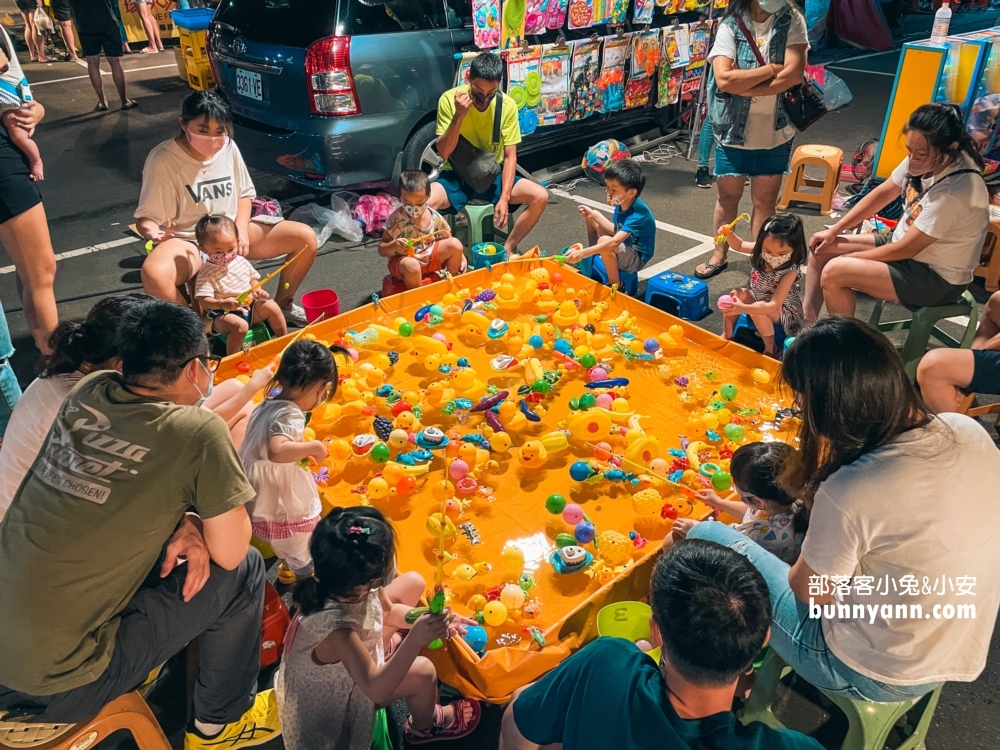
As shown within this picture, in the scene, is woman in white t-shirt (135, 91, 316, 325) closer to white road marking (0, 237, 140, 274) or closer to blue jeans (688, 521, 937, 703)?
white road marking (0, 237, 140, 274)

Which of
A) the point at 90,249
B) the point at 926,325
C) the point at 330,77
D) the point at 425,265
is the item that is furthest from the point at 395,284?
the point at 926,325

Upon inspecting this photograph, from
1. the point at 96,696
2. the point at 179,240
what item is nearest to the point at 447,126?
the point at 179,240

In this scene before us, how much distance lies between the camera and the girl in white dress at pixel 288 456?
2.88 meters

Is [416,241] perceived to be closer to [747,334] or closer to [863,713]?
[747,334]

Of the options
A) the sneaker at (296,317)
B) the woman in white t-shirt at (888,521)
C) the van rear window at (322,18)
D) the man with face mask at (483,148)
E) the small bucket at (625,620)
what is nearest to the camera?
the woman in white t-shirt at (888,521)

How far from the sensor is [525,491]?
3389 millimetres

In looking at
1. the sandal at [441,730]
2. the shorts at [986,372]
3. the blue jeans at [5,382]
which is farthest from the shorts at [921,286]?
the blue jeans at [5,382]

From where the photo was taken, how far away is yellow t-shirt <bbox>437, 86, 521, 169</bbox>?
528 cm

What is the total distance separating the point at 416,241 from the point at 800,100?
104 inches

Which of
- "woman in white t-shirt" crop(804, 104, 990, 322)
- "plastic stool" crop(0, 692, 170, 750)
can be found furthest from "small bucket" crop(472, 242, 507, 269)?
"plastic stool" crop(0, 692, 170, 750)

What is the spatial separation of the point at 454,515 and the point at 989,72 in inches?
222

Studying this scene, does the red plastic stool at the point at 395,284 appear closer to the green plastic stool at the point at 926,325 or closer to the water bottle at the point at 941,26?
the green plastic stool at the point at 926,325

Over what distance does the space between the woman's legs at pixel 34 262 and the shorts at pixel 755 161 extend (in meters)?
4.07

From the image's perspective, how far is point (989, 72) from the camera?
240 inches
